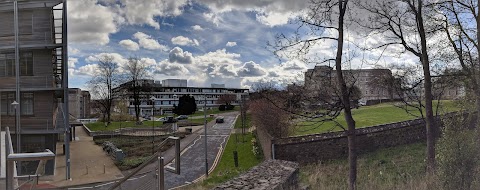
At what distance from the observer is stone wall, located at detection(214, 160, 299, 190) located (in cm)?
267

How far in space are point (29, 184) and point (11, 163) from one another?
582 mm

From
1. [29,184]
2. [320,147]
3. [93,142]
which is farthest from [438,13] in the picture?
[93,142]

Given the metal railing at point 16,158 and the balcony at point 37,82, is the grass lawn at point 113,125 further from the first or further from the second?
the metal railing at point 16,158

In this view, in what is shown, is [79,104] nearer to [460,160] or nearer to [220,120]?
[220,120]

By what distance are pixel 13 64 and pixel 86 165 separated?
317 centimetres

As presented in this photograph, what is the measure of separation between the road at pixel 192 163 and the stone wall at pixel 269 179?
0.56m

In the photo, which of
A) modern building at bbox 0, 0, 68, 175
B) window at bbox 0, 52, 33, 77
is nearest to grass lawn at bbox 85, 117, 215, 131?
modern building at bbox 0, 0, 68, 175

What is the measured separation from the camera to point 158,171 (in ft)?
5.49

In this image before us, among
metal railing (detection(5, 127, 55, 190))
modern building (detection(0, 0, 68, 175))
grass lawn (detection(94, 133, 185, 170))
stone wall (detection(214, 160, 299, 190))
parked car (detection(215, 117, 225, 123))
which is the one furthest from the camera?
parked car (detection(215, 117, 225, 123))

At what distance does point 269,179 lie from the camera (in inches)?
114

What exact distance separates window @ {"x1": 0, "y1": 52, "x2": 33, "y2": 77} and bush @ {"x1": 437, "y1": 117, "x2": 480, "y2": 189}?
5.90 meters

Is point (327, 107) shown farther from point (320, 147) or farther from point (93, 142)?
point (93, 142)

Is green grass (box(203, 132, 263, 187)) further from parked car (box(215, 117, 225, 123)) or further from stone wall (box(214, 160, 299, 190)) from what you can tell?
parked car (box(215, 117, 225, 123))

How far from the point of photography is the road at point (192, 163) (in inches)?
75.9
